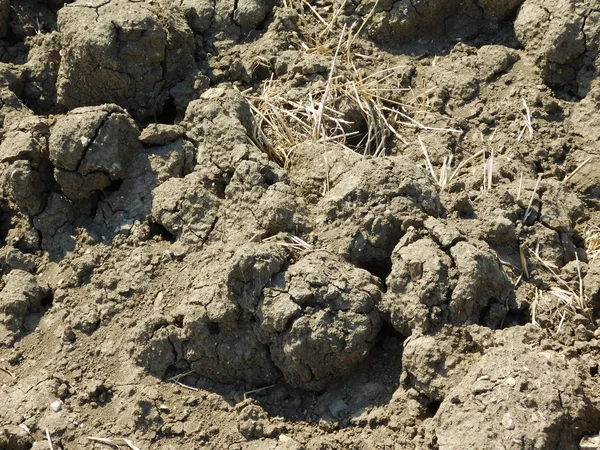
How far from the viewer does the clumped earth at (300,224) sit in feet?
11.8

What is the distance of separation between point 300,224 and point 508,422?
1384 mm

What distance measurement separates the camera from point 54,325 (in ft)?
13.8

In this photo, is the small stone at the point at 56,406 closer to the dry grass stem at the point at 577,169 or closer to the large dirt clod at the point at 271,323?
the large dirt clod at the point at 271,323

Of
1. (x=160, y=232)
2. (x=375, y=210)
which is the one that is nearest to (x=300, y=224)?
(x=375, y=210)

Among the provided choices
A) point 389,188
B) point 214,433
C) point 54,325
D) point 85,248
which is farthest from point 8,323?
point 389,188

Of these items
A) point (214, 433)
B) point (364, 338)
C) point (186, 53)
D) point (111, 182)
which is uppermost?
point (186, 53)

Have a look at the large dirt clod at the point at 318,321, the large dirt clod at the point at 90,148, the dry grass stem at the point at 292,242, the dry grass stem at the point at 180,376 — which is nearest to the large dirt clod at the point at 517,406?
the large dirt clod at the point at 318,321

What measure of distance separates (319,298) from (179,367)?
745 mm

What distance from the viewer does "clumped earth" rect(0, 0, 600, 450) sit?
359cm

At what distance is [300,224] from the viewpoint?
4.04 meters

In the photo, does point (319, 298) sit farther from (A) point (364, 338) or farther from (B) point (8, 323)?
(B) point (8, 323)

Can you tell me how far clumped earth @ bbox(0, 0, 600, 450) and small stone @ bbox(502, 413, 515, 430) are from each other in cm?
3

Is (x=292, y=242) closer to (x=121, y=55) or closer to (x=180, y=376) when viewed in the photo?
(x=180, y=376)

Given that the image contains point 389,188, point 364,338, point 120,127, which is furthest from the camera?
point 120,127
